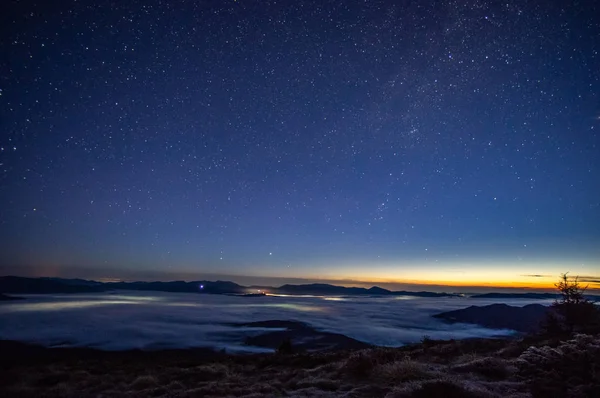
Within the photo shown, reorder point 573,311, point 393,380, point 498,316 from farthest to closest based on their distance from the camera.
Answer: point 498,316, point 573,311, point 393,380

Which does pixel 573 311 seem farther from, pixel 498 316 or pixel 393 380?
pixel 498 316

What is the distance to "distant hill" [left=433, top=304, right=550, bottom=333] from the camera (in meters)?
143

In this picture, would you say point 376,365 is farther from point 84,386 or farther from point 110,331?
point 110,331

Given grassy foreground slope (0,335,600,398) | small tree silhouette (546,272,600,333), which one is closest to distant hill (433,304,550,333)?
small tree silhouette (546,272,600,333)

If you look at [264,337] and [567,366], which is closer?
[567,366]

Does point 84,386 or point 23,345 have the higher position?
point 84,386

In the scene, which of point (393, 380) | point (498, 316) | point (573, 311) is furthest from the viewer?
point (498, 316)

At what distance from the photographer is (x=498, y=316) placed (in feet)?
522

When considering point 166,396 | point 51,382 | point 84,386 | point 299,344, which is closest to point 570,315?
point 166,396

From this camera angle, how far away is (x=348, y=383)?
10.8m

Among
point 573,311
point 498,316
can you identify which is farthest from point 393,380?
point 498,316

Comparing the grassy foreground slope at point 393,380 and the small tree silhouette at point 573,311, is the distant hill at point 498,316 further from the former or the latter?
the grassy foreground slope at point 393,380

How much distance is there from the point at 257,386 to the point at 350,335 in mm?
72913

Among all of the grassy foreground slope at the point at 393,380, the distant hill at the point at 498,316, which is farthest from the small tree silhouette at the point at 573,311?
the distant hill at the point at 498,316
